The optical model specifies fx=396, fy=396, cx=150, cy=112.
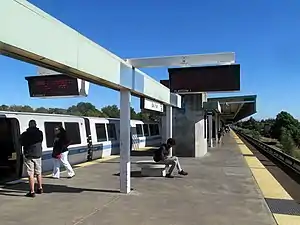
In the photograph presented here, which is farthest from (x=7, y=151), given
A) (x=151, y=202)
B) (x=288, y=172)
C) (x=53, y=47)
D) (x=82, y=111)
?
(x=82, y=111)

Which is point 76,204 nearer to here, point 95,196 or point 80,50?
point 95,196

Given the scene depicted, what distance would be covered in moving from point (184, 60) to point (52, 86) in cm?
477

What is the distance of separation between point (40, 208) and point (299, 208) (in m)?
4.96

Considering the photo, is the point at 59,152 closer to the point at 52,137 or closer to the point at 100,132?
the point at 52,137

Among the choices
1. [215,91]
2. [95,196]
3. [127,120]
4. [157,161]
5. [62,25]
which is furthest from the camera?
[215,91]

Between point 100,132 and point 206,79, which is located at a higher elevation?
point 206,79

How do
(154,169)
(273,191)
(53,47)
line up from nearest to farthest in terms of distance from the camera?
(53,47) < (273,191) < (154,169)

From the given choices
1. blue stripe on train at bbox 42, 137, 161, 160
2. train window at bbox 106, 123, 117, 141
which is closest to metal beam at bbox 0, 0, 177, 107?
blue stripe on train at bbox 42, 137, 161, 160

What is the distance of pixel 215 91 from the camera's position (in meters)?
15.3

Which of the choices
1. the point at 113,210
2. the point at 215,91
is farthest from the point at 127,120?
the point at 215,91

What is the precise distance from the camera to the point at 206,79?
1519 cm

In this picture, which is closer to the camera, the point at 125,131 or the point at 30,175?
the point at 30,175

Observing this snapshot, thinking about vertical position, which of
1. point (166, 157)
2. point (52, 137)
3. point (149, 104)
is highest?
point (149, 104)

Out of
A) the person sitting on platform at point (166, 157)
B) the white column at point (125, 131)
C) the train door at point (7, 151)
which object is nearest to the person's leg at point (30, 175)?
the white column at point (125, 131)
